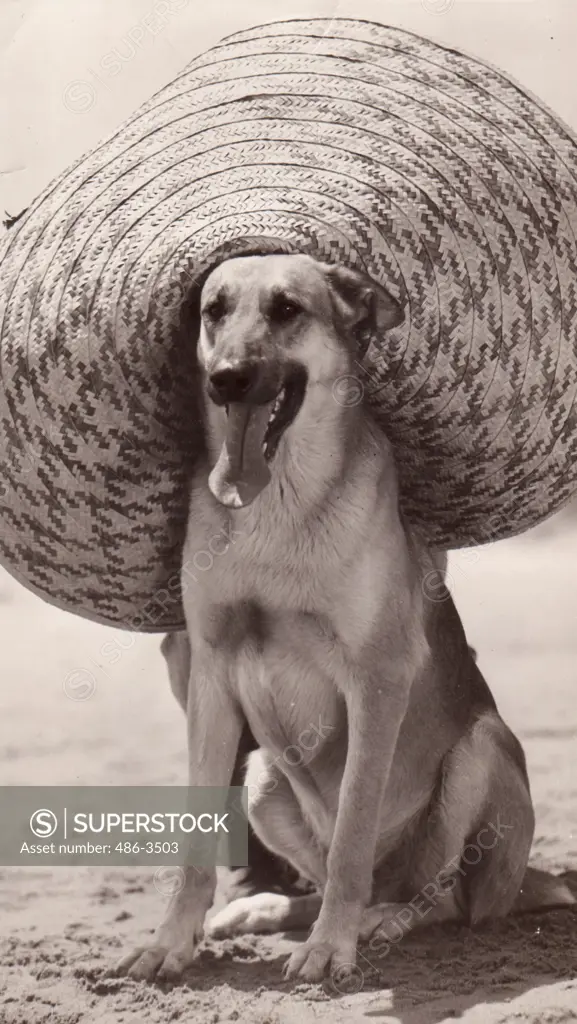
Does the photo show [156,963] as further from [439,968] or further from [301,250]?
[301,250]

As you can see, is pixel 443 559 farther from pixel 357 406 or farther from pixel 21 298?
pixel 21 298

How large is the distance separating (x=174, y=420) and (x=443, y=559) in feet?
1.84

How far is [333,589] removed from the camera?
2.11 metres

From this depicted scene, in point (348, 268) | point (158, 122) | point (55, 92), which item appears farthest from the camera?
point (55, 92)

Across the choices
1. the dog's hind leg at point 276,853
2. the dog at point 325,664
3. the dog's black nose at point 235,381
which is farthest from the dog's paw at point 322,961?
the dog's black nose at point 235,381

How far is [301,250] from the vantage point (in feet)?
6.65

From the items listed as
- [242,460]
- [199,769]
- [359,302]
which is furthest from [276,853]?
[359,302]

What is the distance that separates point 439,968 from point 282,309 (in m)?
1.16

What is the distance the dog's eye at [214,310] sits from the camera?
6.56 feet

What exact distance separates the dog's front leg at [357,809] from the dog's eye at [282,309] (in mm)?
624

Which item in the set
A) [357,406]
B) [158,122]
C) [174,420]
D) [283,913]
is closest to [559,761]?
[283,913]

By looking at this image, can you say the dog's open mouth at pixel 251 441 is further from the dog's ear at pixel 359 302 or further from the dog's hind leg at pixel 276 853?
the dog's hind leg at pixel 276 853

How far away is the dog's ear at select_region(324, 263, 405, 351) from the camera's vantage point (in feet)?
6.63

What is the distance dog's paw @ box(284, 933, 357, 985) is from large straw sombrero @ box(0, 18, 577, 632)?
26.5 inches
